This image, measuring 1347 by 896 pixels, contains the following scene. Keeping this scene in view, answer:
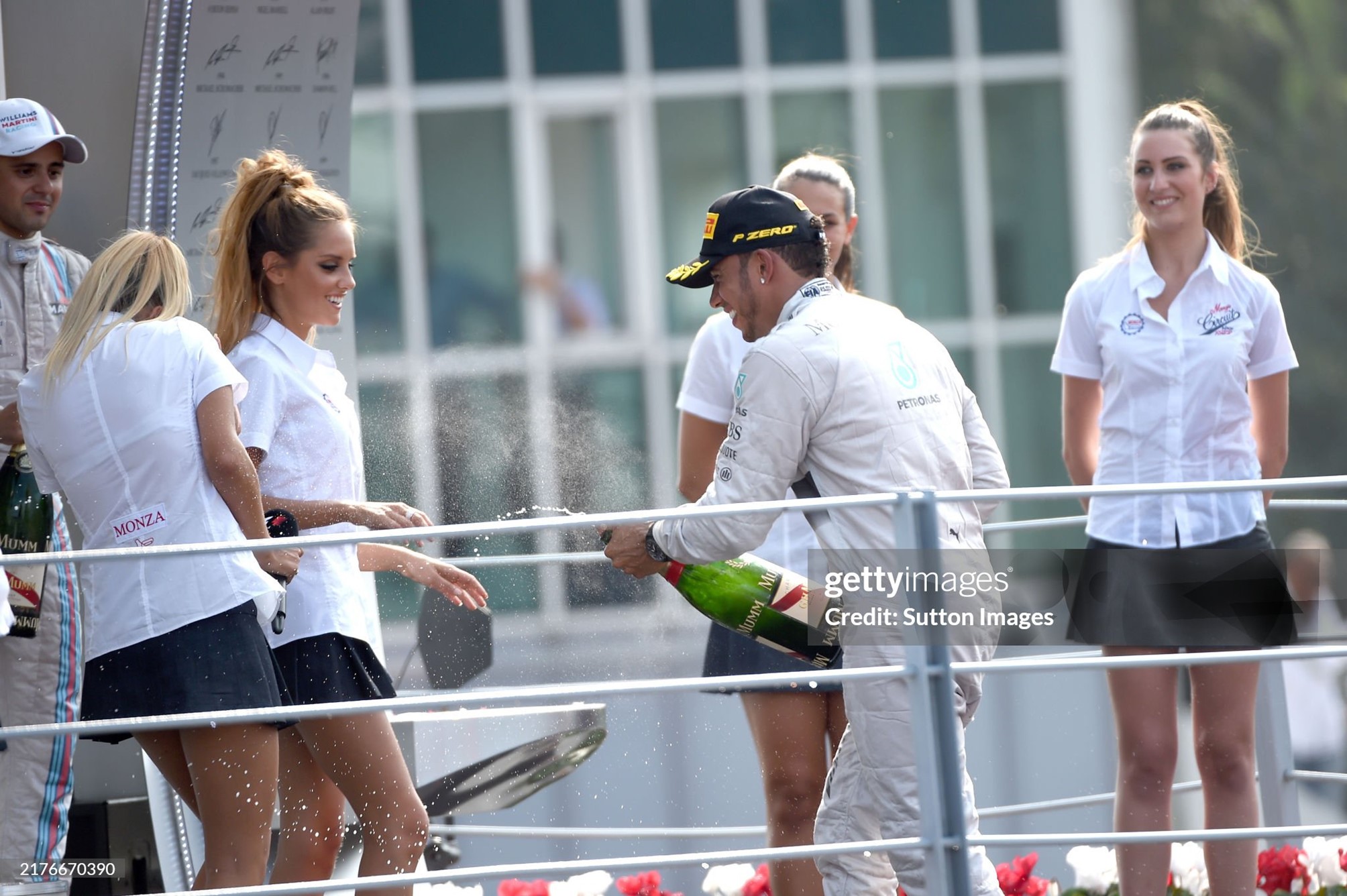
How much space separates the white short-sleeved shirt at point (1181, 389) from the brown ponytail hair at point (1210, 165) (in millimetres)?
149

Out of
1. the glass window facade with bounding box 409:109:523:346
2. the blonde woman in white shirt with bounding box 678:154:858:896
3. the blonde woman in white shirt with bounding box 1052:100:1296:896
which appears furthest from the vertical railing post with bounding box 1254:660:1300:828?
the glass window facade with bounding box 409:109:523:346

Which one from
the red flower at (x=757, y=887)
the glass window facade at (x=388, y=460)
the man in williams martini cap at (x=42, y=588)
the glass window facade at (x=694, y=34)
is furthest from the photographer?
the glass window facade at (x=694, y=34)

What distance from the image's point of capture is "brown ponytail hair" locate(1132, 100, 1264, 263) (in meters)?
3.96

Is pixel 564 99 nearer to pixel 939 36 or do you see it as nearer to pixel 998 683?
pixel 939 36

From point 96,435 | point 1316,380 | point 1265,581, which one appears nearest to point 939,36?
point 1316,380

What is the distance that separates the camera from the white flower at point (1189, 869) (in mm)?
4383

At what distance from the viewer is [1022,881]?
430cm

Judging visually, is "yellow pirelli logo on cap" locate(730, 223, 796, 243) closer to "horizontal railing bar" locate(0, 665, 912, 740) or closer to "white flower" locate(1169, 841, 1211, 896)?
"horizontal railing bar" locate(0, 665, 912, 740)

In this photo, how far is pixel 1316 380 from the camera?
13.1 meters

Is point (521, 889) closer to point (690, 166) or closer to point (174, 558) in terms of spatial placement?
point (174, 558)

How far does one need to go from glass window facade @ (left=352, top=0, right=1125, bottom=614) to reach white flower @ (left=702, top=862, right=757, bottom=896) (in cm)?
580

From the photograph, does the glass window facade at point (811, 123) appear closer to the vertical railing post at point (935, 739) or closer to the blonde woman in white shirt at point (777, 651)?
the blonde woman in white shirt at point (777, 651)

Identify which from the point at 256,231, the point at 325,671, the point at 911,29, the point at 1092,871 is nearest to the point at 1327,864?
the point at 1092,871

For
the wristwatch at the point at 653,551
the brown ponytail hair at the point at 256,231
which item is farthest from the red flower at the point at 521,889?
the brown ponytail hair at the point at 256,231
